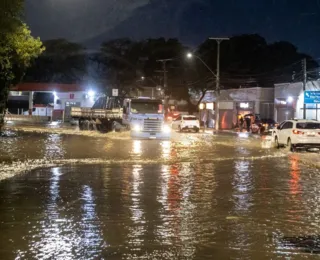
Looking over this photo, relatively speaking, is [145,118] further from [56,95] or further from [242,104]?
[56,95]

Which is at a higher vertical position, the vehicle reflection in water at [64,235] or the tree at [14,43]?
the tree at [14,43]

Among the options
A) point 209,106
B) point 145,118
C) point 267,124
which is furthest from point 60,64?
point 145,118

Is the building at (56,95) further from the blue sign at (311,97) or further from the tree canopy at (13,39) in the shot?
the tree canopy at (13,39)

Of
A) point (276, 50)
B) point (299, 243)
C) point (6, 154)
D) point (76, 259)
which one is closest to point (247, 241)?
point (299, 243)

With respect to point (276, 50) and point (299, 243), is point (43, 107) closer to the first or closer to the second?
point (276, 50)

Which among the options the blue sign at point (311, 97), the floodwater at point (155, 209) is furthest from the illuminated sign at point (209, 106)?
the floodwater at point (155, 209)

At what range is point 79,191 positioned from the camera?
13758mm

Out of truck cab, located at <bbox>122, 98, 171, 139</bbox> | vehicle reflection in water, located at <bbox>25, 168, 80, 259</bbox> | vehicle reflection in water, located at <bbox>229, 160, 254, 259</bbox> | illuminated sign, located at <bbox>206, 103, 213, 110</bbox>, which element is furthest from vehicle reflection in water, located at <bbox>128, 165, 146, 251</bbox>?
illuminated sign, located at <bbox>206, 103, 213, 110</bbox>

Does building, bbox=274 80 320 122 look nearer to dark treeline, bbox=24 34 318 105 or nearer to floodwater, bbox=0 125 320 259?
dark treeline, bbox=24 34 318 105

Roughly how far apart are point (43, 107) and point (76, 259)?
81.3 metres

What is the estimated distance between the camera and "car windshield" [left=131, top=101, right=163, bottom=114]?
123 ft

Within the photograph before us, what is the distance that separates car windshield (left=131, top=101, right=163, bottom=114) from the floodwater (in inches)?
627

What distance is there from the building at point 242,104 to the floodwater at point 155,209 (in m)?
38.7

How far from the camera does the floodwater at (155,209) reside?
26.9ft
